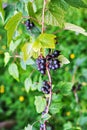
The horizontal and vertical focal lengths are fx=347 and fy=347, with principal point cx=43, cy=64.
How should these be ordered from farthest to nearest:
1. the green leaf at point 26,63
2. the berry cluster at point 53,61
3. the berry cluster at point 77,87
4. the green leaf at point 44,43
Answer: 1. the berry cluster at point 77,87
2. the green leaf at point 26,63
3. the berry cluster at point 53,61
4. the green leaf at point 44,43

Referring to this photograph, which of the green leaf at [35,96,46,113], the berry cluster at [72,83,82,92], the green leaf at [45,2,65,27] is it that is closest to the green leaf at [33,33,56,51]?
the green leaf at [45,2,65,27]

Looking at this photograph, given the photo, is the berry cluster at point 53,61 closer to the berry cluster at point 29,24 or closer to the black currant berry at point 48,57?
the black currant berry at point 48,57

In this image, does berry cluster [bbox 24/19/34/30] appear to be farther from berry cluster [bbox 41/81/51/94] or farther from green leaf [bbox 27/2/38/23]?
berry cluster [bbox 41/81/51/94]

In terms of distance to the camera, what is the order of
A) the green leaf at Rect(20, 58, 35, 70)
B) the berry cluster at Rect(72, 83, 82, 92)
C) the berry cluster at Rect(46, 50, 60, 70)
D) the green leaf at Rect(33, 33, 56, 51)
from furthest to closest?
the berry cluster at Rect(72, 83, 82, 92) < the green leaf at Rect(20, 58, 35, 70) < the berry cluster at Rect(46, 50, 60, 70) < the green leaf at Rect(33, 33, 56, 51)

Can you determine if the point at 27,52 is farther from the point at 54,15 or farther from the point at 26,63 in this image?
the point at 26,63

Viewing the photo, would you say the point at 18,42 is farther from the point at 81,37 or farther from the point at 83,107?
the point at 81,37

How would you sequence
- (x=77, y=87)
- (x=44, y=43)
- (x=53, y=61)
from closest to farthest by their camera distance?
(x=44, y=43) < (x=53, y=61) < (x=77, y=87)

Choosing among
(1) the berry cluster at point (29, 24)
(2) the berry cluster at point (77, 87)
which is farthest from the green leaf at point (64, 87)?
(2) the berry cluster at point (77, 87)

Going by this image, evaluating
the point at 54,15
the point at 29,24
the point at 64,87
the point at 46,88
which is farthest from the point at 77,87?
the point at 54,15
